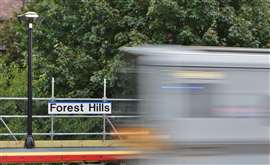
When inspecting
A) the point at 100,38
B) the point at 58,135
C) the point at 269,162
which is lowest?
the point at 58,135

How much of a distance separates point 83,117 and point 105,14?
11.8ft

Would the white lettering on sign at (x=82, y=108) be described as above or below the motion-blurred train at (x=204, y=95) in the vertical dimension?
below

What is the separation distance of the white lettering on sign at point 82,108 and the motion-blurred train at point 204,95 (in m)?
11.1

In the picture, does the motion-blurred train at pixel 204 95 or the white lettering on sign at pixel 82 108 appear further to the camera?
the white lettering on sign at pixel 82 108

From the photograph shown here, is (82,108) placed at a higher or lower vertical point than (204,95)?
lower

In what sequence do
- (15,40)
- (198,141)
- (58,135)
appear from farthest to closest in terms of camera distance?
(15,40) < (58,135) < (198,141)

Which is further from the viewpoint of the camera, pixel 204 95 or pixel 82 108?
pixel 82 108

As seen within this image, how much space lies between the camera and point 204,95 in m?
7.44

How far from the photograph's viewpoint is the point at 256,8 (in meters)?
20.5

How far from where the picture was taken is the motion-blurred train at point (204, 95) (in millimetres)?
7352

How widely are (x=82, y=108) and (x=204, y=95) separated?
11597 millimetres

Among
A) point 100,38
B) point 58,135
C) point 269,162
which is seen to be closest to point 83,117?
point 58,135

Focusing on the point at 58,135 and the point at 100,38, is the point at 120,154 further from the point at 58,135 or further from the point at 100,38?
the point at 100,38

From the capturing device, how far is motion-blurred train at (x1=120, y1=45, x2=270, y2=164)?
7352mm
